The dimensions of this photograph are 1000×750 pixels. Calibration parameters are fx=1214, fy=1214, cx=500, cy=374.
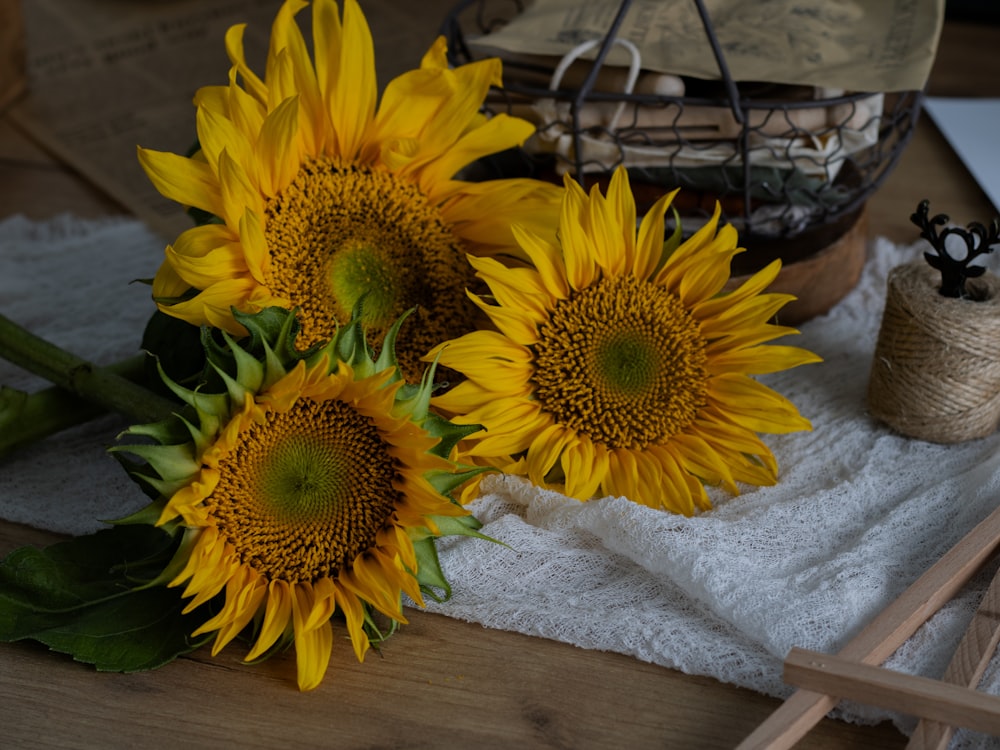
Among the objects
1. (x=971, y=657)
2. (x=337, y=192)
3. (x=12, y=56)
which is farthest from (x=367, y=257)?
(x=12, y=56)

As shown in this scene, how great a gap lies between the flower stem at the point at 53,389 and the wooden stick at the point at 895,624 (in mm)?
376

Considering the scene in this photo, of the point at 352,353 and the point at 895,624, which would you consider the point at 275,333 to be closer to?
the point at 352,353

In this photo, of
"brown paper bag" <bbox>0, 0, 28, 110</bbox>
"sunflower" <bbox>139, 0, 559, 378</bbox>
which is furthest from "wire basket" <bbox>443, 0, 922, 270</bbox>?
"brown paper bag" <bbox>0, 0, 28, 110</bbox>

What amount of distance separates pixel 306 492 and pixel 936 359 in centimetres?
36

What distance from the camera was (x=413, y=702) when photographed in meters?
0.55

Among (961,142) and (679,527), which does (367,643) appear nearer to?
(679,527)

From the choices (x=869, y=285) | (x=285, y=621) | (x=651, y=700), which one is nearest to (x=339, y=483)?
(x=285, y=621)

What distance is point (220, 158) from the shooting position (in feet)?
1.89

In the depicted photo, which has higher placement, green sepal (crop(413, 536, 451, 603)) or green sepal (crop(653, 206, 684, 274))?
green sepal (crop(653, 206, 684, 274))

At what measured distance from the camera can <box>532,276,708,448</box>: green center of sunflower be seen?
0.64 metres

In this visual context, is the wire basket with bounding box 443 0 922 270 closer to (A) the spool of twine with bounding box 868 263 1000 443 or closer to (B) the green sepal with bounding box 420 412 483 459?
(A) the spool of twine with bounding box 868 263 1000 443

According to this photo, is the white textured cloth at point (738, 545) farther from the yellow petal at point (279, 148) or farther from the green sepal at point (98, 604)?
the yellow petal at point (279, 148)

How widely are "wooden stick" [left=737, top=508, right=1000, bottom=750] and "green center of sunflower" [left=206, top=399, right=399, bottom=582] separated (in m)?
0.19

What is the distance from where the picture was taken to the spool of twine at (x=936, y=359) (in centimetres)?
66
